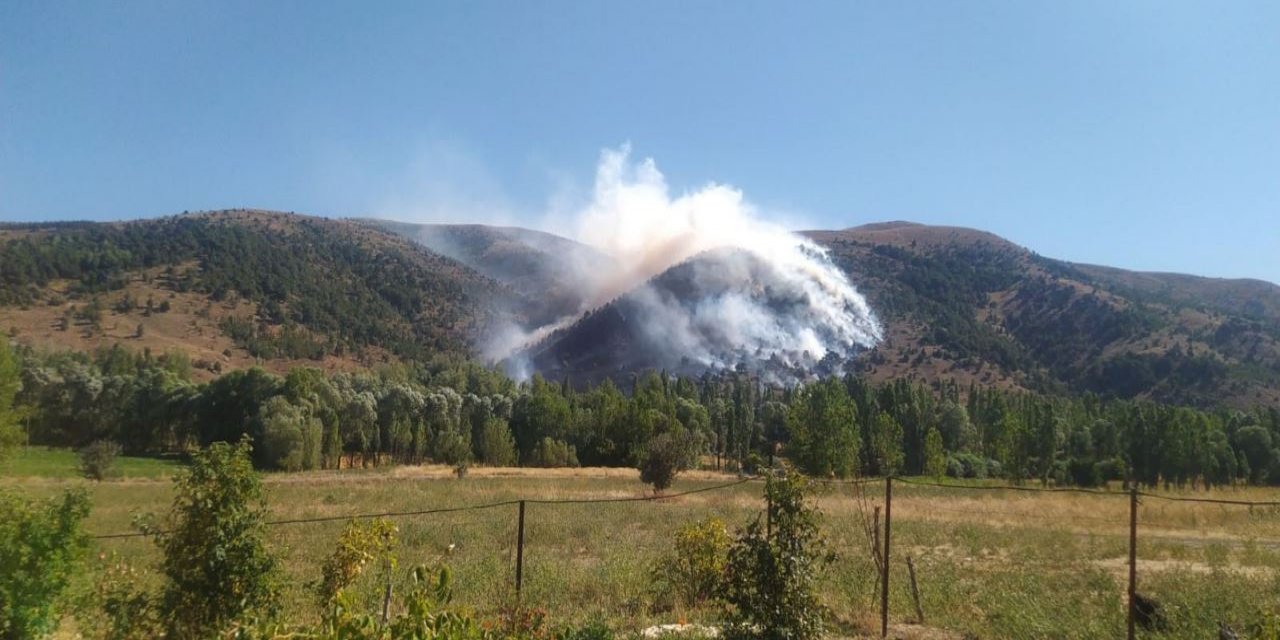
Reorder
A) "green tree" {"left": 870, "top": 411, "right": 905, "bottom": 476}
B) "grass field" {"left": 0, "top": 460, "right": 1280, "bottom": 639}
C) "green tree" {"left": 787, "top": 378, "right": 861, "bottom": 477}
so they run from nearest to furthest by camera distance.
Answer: "grass field" {"left": 0, "top": 460, "right": 1280, "bottom": 639}, "green tree" {"left": 787, "top": 378, "right": 861, "bottom": 477}, "green tree" {"left": 870, "top": 411, "right": 905, "bottom": 476}

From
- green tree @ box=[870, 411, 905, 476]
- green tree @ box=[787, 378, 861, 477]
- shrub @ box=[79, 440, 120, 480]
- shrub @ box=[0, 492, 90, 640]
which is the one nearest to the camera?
shrub @ box=[0, 492, 90, 640]

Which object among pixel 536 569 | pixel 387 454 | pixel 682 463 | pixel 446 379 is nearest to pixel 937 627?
pixel 536 569

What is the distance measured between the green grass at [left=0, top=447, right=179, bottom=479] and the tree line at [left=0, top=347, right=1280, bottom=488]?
341 cm

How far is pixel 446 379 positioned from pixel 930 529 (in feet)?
372

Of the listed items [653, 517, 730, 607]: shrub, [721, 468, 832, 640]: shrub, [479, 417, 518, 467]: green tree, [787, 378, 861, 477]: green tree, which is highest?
[721, 468, 832, 640]: shrub

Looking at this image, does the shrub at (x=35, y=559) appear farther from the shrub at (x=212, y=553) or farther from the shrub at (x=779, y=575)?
the shrub at (x=779, y=575)

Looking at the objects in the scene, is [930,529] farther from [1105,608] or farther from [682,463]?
[682,463]

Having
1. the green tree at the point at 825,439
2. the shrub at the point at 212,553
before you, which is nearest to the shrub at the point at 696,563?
the shrub at the point at 212,553

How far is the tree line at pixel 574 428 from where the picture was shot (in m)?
79.1

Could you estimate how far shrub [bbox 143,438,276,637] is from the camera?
7570 millimetres

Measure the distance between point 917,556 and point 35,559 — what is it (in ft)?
63.6

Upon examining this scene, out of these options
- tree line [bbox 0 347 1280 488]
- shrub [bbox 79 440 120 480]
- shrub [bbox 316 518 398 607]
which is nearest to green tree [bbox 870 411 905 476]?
tree line [bbox 0 347 1280 488]

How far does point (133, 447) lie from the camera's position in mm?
89250

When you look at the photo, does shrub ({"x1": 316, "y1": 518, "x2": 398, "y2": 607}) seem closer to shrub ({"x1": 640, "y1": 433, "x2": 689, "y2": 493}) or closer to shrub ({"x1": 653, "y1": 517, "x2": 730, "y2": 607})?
shrub ({"x1": 653, "y1": 517, "x2": 730, "y2": 607})
